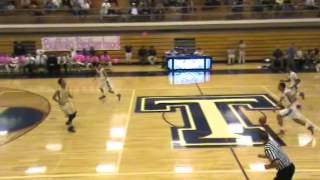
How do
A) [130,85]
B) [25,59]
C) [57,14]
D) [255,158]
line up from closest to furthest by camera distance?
1. [255,158]
2. [130,85]
3. [25,59]
4. [57,14]

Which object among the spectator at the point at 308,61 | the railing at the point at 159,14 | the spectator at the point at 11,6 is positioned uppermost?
the spectator at the point at 11,6

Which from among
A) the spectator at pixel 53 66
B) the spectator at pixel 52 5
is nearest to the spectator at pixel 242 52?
the spectator at pixel 53 66

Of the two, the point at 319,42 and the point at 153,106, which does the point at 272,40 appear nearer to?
the point at 319,42

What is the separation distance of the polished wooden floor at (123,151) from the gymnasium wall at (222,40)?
10.2 meters

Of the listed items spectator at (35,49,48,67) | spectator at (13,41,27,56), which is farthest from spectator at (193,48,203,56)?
spectator at (13,41,27,56)

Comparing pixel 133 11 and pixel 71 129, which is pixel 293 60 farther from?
pixel 71 129

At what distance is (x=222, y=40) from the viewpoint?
2811 cm

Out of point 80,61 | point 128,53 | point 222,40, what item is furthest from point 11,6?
point 222,40

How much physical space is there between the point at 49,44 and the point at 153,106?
1284 cm

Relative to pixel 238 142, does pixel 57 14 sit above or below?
above

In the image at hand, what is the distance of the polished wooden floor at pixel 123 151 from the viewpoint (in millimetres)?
10258

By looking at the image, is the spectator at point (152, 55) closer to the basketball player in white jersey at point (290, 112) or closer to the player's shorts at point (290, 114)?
the basketball player in white jersey at point (290, 112)

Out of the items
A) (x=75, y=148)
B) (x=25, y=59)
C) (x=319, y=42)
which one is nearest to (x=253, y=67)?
(x=319, y=42)

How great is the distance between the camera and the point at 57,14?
2736 cm
